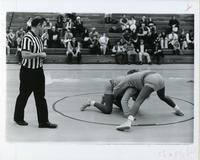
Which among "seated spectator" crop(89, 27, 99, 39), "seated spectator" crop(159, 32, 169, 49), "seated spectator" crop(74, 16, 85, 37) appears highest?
"seated spectator" crop(74, 16, 85, 37)

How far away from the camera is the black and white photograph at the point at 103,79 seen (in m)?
1.79

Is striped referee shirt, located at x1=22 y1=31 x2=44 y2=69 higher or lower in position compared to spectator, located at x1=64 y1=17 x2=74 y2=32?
lower

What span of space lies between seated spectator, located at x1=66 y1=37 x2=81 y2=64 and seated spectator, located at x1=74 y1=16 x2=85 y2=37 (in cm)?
3

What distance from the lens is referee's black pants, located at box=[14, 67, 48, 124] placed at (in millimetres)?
1784

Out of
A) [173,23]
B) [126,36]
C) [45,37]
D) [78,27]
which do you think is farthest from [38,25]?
[173,23]

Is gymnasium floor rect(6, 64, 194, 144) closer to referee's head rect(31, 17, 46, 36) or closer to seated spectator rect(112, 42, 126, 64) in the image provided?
seated spectator rect(112, 42, 126, 64)

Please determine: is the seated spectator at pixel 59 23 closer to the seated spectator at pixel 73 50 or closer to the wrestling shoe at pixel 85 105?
the seated spectator at pixel 73 50

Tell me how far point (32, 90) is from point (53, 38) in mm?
245

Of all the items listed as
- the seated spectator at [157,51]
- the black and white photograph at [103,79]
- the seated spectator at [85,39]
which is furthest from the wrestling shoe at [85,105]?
the seated spectator at [157,51]

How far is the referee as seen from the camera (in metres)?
1.77

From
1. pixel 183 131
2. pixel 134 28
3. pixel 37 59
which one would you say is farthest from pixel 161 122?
pixel 37 59

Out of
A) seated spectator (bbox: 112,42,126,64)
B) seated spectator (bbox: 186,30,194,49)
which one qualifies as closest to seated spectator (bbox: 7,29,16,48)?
seated spectator (bbox: 112,42,126,64)

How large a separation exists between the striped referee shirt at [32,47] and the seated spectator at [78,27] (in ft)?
0.54
